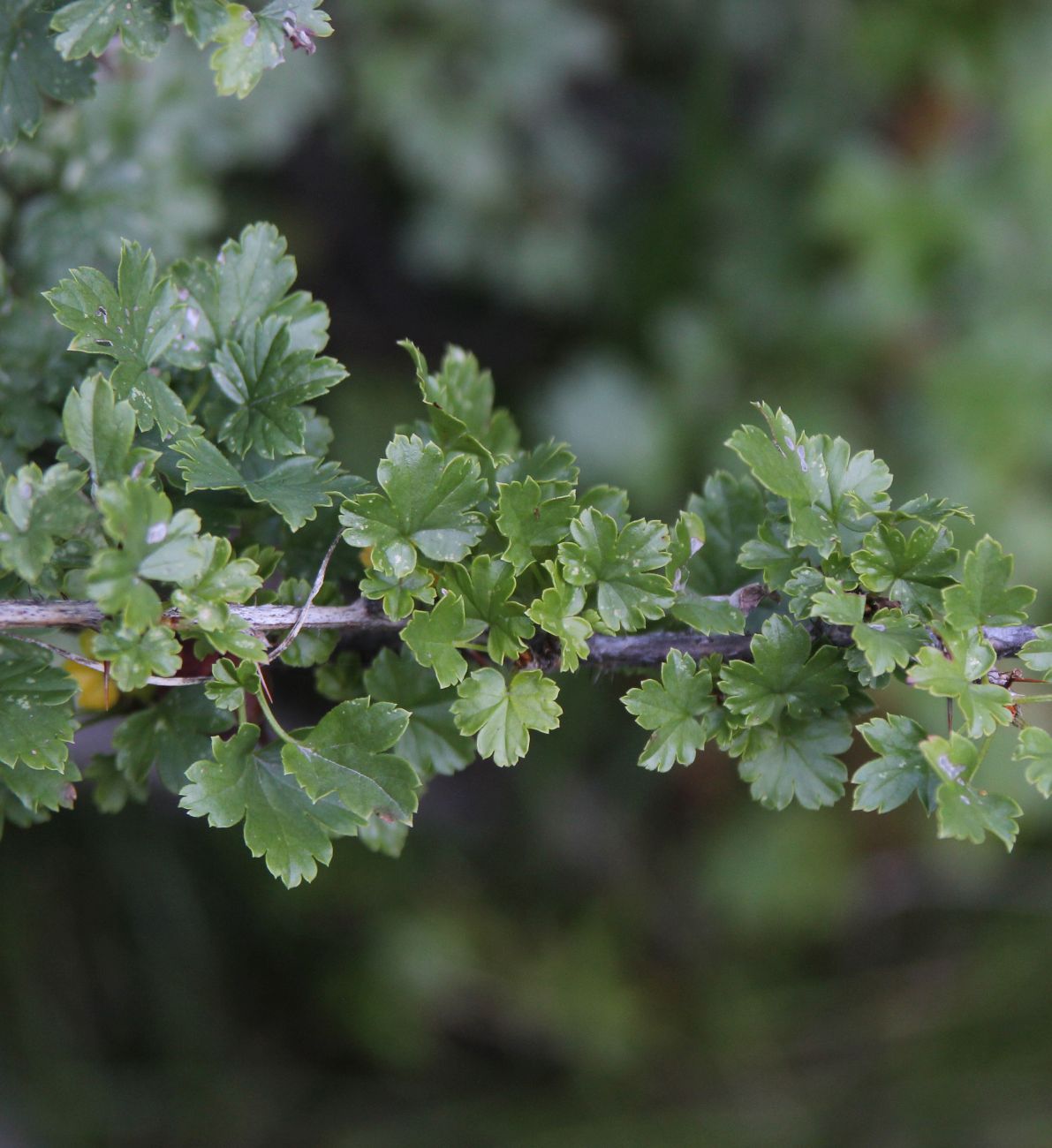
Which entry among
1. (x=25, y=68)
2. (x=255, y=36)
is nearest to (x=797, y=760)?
(x=255, y=36)

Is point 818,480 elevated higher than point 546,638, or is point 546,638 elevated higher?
point 818,480

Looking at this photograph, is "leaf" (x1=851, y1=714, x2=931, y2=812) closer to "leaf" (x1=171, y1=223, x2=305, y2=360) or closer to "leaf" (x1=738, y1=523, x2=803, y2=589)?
"leaf" (x1=738, y1=523, x2=803, y2=589)

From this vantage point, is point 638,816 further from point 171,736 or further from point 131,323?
point 131,323

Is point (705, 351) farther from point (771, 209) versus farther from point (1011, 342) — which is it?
point (1011, 342)

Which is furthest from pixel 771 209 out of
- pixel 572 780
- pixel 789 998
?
pixel 789 998

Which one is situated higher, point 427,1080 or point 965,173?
point 965,173
